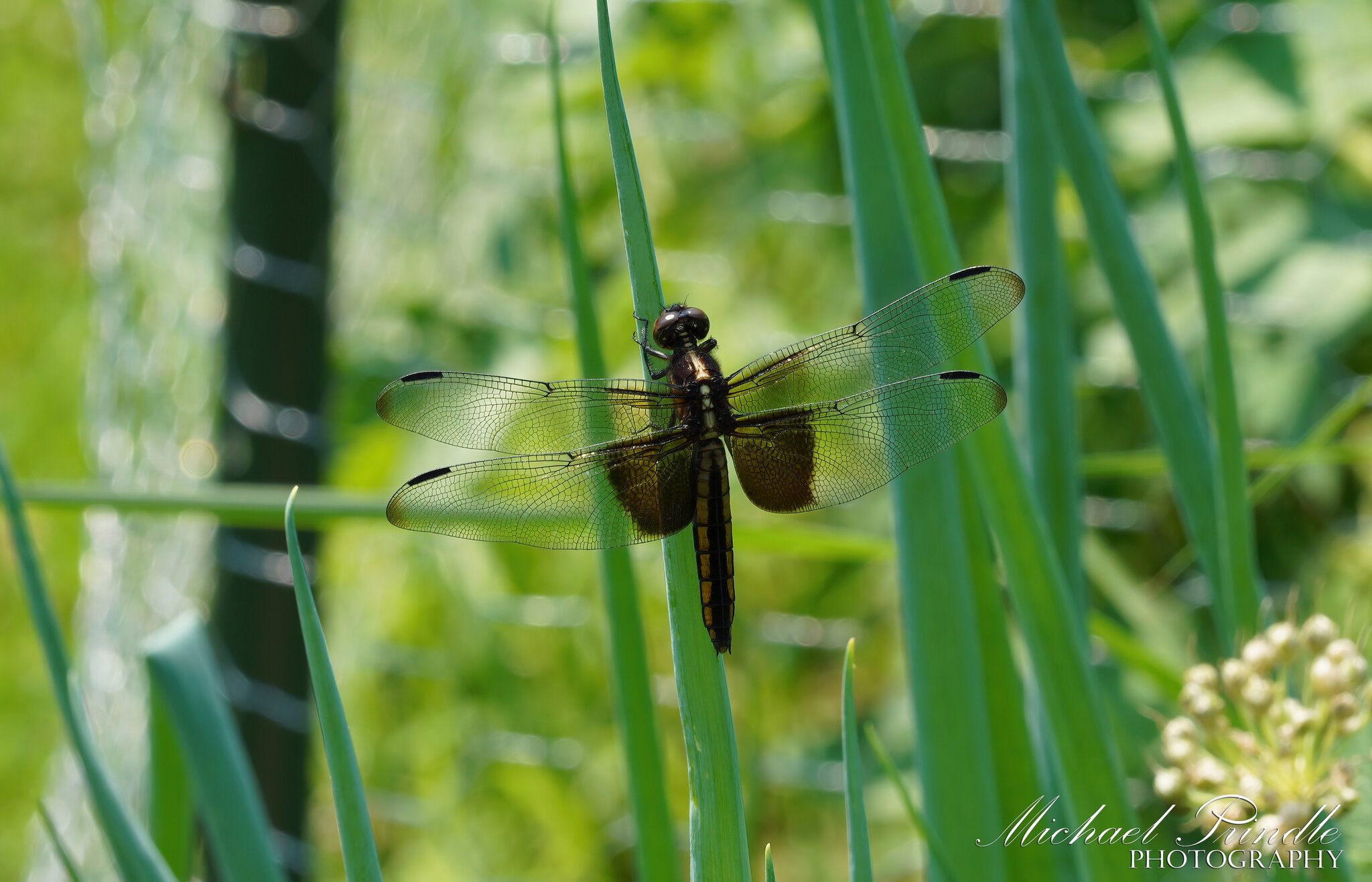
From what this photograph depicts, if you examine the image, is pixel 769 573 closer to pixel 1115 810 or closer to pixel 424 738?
pixel 424 738

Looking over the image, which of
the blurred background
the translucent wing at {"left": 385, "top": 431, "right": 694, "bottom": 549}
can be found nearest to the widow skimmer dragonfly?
the translucent wing at {"left": 385, "top": 431, "right": 694, "bottom": 549}

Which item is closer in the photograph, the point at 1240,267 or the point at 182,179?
the point at 1240,267

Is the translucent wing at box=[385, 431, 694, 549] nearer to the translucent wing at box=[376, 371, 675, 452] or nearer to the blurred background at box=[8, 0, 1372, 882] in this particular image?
the translucent wing at box=[376, 371, 675, 452]

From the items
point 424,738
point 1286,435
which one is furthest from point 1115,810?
point 424,738

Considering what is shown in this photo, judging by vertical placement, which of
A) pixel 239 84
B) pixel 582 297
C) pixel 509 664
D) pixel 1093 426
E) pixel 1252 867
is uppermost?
pixel 239 84

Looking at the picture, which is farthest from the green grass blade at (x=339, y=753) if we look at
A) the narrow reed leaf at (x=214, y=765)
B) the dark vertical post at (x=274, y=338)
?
the dark vertical post at (x=274, y=338)

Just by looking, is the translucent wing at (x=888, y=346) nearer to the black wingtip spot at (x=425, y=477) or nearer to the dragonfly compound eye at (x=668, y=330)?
the dragonfly compound eye at (x=668, y=330)

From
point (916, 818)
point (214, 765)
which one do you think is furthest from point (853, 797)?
point (214, 765)

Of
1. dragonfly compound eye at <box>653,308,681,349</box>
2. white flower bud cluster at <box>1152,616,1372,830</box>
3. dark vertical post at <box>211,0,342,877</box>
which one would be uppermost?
dark vertical post at <box>211,0,342,877</box>
